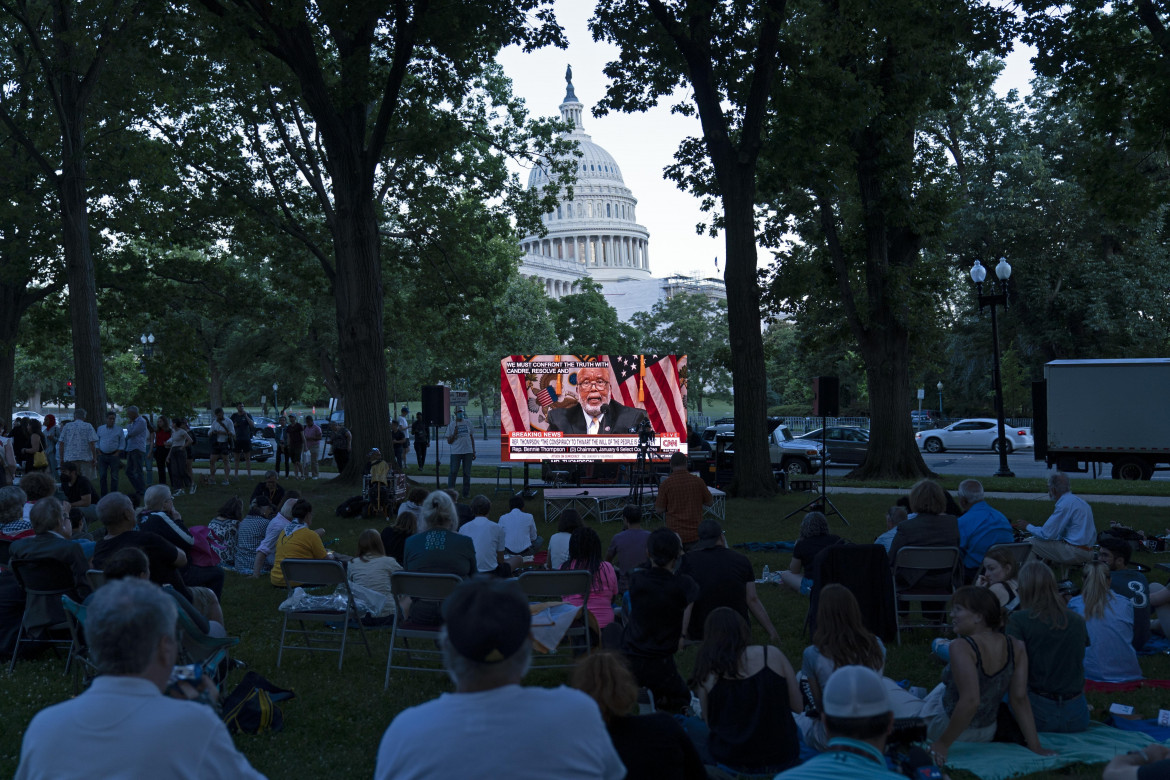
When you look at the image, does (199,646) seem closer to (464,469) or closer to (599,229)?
(464,469)

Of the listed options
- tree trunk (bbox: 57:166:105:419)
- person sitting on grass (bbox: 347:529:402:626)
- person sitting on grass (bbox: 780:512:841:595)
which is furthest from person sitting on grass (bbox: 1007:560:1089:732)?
tree trunk (bbox: 57:166:105:419)

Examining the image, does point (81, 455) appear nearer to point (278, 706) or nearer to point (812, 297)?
point (278, 706)

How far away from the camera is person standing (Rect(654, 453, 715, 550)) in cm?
1141

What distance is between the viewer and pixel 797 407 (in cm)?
6512

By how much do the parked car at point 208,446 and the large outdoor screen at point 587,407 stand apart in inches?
616

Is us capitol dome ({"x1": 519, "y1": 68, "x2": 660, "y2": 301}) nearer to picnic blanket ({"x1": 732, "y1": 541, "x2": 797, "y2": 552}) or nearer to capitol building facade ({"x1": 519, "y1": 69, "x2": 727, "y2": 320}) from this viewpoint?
capitol building facade ({"x1": 519, "y1": 69, "x2": 727, "y2": 320})

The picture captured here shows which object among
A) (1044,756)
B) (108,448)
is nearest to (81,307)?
(108,448)

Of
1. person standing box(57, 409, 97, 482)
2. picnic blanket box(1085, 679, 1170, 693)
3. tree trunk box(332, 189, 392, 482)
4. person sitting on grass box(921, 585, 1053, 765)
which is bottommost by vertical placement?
picnic blanket box(1085, 679, 1170, 693)

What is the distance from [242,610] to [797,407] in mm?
57373

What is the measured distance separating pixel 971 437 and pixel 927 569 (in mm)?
34285

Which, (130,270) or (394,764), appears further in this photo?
(130,270)

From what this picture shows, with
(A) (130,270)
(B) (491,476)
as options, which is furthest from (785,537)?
(A) (130,270)

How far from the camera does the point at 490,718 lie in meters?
2.66

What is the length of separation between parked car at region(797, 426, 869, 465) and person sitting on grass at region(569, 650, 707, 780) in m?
29.6
